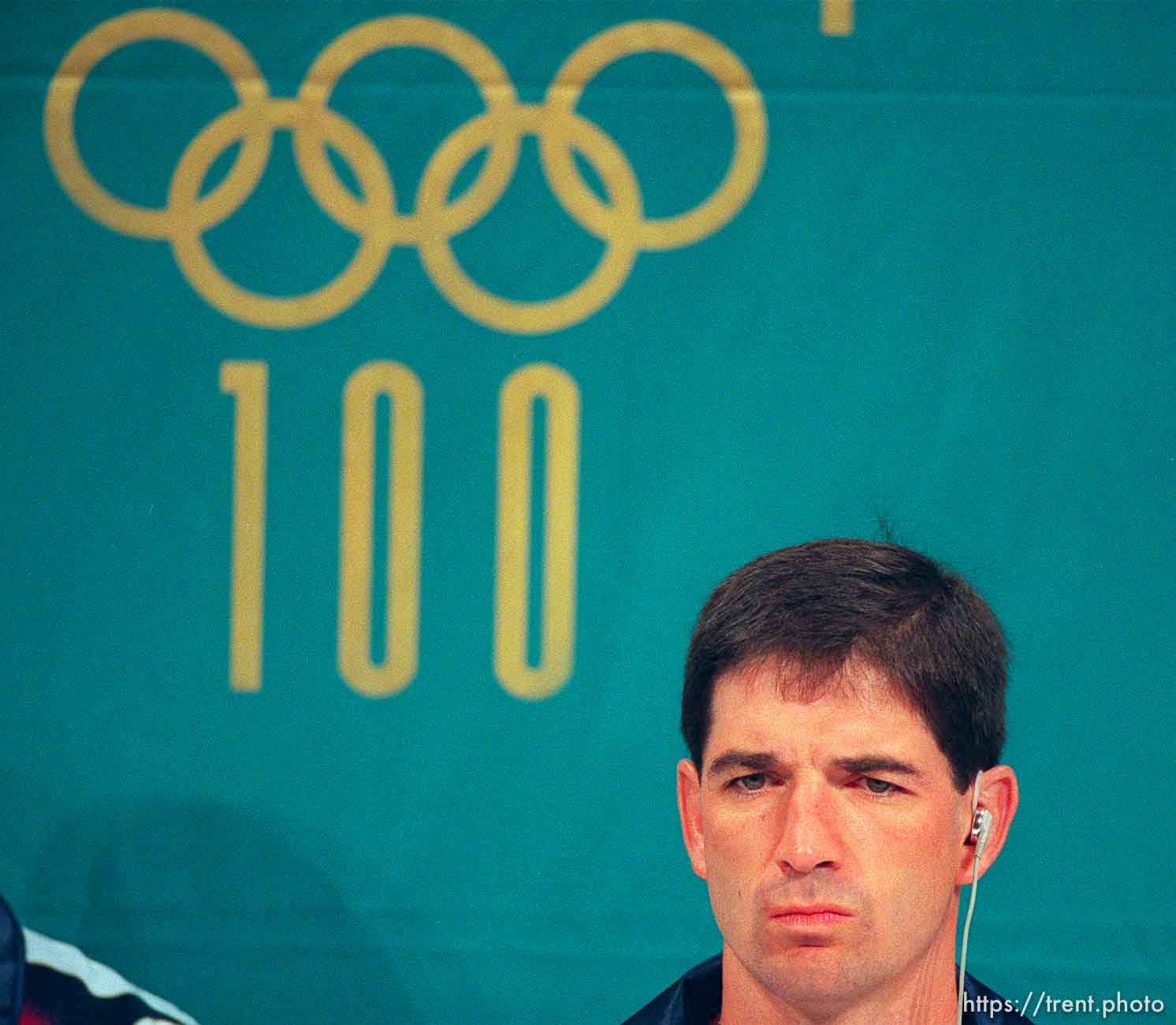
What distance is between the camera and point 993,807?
4.23 ft

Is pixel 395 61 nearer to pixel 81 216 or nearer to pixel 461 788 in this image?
pixel 81 216

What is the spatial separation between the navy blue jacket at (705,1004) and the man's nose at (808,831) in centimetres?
31

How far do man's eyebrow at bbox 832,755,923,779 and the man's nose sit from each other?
0.09 ft

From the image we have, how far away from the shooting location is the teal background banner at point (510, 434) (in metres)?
1.84

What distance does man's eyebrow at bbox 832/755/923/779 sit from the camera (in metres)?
1.19

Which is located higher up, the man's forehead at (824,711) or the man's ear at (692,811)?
the man's forehead at (824,711)

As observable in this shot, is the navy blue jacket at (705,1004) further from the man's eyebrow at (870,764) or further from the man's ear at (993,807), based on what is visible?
the man's eyebrow at (870,764)

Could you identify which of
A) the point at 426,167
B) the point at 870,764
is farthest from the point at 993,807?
the point at 426,167

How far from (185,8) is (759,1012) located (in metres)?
1.52

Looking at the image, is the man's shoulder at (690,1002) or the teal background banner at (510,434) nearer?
the man's shoulder at (690,1002)

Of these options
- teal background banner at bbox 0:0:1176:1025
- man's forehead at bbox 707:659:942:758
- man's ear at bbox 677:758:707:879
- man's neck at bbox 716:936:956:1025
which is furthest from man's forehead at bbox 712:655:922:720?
teal background banner at bbox 0:0:1176:1025

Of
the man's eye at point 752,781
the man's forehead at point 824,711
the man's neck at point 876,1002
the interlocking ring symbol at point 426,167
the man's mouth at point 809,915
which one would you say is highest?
the interlocking ring symbol at point 426,167

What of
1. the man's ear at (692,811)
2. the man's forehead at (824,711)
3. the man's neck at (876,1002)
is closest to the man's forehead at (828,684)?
the man's forehead at (824,711)

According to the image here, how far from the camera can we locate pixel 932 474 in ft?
6.05
